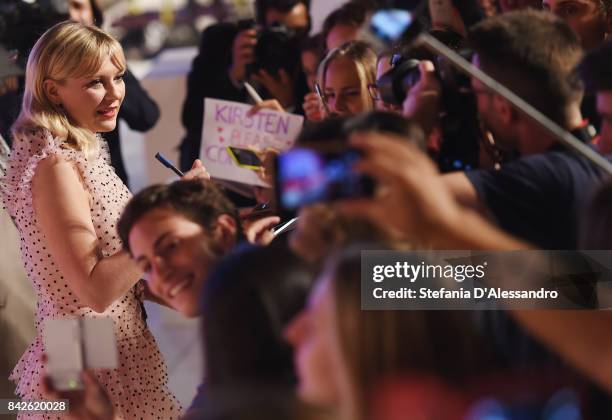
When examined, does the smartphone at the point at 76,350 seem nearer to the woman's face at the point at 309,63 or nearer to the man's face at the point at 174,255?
the man's face at the point at 174,255

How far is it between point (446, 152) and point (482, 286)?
1.02ft

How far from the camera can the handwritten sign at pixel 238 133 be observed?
2.80 m

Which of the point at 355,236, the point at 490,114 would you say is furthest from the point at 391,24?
the point at 355,236

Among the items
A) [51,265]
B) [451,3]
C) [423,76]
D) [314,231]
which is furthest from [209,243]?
[451,3]

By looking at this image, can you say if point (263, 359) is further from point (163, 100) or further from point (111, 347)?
point (163, 100)

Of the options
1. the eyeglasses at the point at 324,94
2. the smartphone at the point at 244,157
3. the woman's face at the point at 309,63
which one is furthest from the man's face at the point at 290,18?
the eyeglasses at the point at 324,94

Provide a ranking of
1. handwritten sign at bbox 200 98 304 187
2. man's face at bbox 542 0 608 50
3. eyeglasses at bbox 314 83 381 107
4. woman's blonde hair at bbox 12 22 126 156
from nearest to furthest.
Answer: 1. woman's blonde hair at bbox 12 22 126 156
2. man's face at bbox 542 0 608 50
3. eyeglasses at bbox 314 83 381 107
4. handwritten sign at bbox 200 98 304 187

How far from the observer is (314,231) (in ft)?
4.08

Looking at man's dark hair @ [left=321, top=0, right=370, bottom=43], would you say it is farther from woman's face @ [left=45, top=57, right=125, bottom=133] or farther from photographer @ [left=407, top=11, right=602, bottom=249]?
photographer @ [left=407, top=11, right=602, bottom=249]

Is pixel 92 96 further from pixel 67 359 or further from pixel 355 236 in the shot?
pixel 355 236

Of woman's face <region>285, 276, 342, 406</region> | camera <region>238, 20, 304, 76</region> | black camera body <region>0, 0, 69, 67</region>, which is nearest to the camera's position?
woman's face <region>285, 276, 342, 406</region>

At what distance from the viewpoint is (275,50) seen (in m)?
3.54

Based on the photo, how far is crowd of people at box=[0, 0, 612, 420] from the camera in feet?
3.76

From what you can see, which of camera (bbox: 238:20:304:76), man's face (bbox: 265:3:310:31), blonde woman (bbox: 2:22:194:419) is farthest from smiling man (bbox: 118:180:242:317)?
man's face (bbox: 265:3:310:31)
